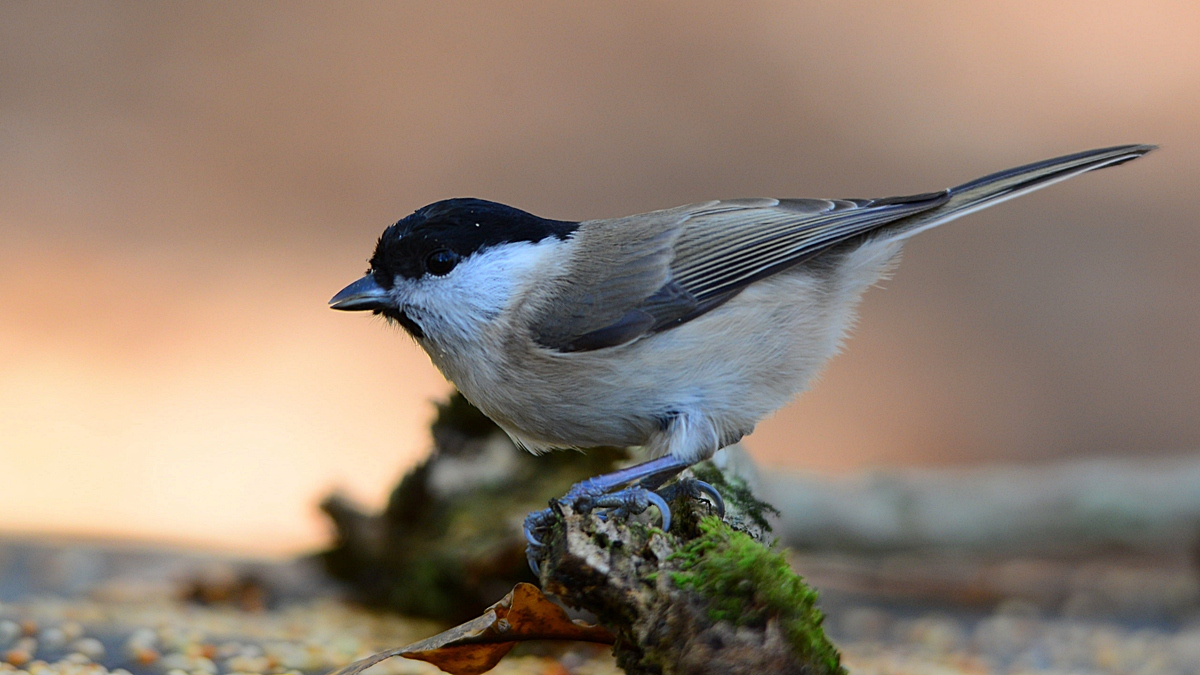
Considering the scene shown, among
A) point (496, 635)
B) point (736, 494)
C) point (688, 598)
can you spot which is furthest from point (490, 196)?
point (688, 598)

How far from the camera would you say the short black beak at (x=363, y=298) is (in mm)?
2564

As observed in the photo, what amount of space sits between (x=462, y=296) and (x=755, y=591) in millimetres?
1102

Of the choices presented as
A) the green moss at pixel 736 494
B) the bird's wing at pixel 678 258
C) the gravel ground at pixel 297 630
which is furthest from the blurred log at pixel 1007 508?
the bird's wing at pixel 678 258

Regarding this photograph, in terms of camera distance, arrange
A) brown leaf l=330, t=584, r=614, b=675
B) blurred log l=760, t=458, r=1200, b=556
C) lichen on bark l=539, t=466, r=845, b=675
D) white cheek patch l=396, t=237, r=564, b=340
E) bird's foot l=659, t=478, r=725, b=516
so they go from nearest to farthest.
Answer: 1. lichen on bark l=539, t=466, r=845, b=675
2. brown leaf l=330, t=584, r=614, b=675
3. bird's foot l=659, t=478, r=725, b=516
4. white cheek patch l=396, t=237, r=564, b=340
5. blurred log l=760, t=458, r=1200, b=556

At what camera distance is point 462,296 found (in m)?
2.58

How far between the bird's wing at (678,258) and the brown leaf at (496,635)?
684 mm

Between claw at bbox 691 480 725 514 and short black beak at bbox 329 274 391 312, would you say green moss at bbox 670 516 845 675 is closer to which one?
claw at bbox 691 480 725 514

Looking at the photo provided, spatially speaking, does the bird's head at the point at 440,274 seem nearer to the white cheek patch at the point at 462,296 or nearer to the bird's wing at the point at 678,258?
the white cheek patch at the point at 462,296

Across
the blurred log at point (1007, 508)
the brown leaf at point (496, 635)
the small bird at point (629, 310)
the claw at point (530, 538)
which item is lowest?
the blurred log at point (1007, 508)

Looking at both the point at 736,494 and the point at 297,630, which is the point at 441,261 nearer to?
the point at 736,494

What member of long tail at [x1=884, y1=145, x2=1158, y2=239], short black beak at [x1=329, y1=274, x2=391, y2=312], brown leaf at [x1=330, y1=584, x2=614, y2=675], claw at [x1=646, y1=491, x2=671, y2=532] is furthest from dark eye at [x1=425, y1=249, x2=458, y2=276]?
long tail at [x1=884, y1=145, x2=1158, y2=239]

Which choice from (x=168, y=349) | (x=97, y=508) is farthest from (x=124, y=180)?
(x=97, y=508)

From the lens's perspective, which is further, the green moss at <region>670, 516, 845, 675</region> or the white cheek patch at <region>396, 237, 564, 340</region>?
the white cheek patch at <region>396, 237, 564, 340</region>

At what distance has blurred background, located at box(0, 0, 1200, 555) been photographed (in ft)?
19.4
